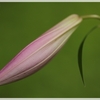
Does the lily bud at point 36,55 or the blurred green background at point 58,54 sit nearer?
the lily bud at point 36,55

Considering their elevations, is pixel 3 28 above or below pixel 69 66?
above

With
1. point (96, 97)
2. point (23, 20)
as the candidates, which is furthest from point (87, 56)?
point (23, 20)

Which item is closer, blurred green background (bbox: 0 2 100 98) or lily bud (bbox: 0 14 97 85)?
lily bud (bbox: 0 14 97 85)

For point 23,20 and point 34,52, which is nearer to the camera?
Result: point 34,52

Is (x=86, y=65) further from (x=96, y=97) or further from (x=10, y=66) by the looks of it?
(x=10, y=66)

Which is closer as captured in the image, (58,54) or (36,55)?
(36,55)
